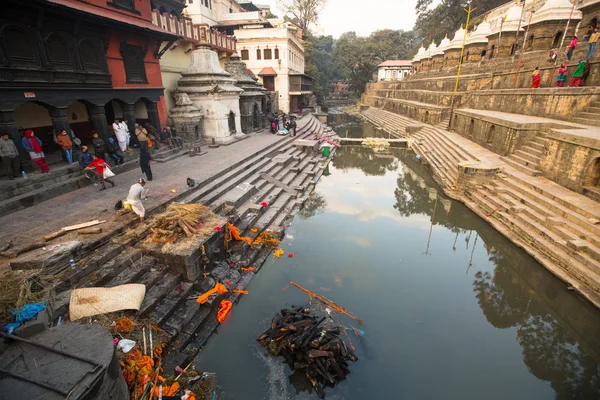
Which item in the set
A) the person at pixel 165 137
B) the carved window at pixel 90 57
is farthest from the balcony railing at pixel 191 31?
the person at pixel 165 137

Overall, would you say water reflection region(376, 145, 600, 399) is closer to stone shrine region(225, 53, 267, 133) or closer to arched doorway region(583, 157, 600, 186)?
arched doorway region(583, 157, 600, 186)

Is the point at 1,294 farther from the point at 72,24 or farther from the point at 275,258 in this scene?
the point at 72,24

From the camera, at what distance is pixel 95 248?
611 centimetres

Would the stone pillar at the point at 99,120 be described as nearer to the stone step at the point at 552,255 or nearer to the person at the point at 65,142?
the person at the point at 65,142

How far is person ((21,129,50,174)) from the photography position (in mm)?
8352

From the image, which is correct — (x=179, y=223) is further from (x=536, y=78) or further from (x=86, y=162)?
(x=536, y=78)

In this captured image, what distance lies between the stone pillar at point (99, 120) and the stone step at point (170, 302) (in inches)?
313

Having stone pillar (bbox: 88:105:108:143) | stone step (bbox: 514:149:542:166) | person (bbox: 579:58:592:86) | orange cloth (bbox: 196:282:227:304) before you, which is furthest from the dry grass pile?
person (bbox: 579:58:592:86)

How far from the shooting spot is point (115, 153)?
1090cm

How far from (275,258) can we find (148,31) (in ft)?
35.6

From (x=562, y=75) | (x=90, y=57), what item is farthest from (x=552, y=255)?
(x=90, y=57)

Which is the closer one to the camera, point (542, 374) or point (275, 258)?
point (542, 374)

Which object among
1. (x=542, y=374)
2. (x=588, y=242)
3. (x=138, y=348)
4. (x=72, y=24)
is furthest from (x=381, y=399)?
(x=72, y=24)

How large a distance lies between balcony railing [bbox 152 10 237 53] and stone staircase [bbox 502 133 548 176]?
1645 cm
